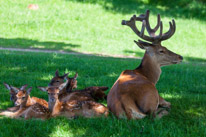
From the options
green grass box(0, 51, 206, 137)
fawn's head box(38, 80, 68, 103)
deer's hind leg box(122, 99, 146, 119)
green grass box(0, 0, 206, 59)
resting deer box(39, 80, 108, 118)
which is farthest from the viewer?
green grass box(0, 0, 206, 59)

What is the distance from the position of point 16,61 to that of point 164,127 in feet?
22.1

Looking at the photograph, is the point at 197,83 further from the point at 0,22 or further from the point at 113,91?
the point at 0,22

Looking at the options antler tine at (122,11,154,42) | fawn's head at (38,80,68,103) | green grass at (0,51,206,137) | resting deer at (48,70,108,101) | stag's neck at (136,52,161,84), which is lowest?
green grass at (0,51,206,137)

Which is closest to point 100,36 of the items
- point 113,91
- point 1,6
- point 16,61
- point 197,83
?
point 1,6

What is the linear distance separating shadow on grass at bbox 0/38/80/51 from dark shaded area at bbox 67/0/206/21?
29.9 ft

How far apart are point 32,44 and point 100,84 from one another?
8.16 meters

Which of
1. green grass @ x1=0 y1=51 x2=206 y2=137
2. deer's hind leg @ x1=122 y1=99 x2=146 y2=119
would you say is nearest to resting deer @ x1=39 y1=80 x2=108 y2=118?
green grass @ x1=0 y1=51 x2=206 y2=137

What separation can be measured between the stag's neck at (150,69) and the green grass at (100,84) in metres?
0.59

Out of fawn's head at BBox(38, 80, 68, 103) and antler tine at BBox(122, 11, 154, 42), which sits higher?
antler tine at BBox(122, 11, 154, 42)

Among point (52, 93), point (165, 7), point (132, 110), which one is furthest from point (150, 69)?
point (165, 7)

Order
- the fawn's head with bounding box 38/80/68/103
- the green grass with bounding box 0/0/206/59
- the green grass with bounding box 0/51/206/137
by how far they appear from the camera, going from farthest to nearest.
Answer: the green grass with bounding box 0/0/206/59, the fawn's head with bounding box 38/80/68/103, the green grass with bounding box 0/51/206/137

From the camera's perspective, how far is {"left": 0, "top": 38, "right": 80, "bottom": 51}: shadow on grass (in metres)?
15.9

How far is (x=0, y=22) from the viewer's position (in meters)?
20.0

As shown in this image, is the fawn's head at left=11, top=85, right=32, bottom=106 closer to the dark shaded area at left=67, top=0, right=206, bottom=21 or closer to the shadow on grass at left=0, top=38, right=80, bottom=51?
the shadow on grass at left=0, top=38, right=80, bottom=51
